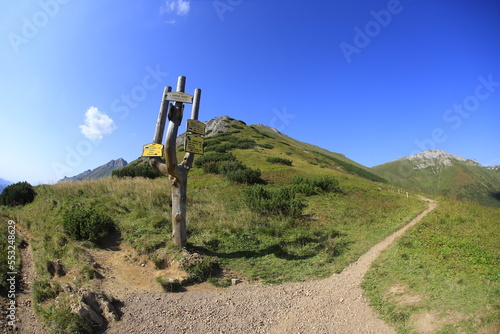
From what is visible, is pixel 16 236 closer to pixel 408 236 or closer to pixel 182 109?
pixel 182 109

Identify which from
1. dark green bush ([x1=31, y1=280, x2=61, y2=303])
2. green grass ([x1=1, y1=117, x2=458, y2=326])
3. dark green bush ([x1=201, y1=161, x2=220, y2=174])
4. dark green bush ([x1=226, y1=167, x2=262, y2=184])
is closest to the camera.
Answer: dark green bush ([x1=31, y1=280, x2=61, y2=303])

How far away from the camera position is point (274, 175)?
21.0 metres

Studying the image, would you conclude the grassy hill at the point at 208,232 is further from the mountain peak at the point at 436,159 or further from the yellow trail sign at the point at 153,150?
the mountain peak at the point at 436,159

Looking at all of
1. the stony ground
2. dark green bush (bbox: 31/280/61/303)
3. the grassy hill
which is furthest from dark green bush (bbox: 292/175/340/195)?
dark green bush (bbox: 31/280/61/303)

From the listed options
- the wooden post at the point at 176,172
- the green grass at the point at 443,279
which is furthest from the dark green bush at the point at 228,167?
the green grass at the point at 443,279

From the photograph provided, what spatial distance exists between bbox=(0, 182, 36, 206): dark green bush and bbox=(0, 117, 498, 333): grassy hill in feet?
1.64

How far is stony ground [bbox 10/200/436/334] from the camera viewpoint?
4.33 m

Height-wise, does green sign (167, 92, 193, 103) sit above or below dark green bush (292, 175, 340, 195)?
above

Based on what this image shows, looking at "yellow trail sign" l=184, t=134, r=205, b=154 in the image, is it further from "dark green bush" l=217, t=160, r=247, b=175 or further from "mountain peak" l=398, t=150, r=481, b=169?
"mountain peak" l=398, t=150, r=481, b=169

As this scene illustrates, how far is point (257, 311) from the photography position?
489 centimetres

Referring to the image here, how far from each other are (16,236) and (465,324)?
10692 millimetres

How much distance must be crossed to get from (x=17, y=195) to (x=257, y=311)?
12876mm

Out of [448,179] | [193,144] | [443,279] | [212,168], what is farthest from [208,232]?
[448,179]

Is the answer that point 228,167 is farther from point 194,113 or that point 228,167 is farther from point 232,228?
point 194,113
